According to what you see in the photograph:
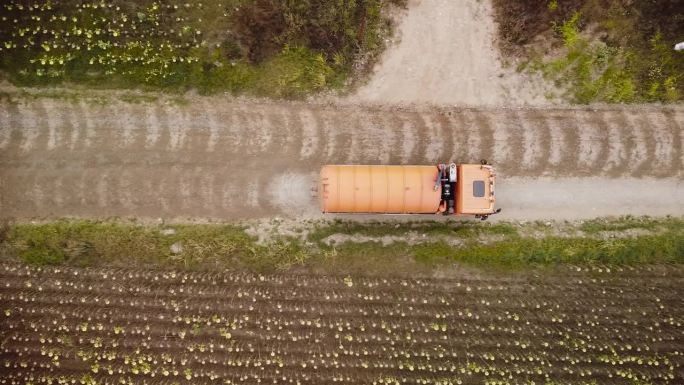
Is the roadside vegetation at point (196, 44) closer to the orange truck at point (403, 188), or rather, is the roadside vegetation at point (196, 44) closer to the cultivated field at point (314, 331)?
the orange truck at point (403, 188)

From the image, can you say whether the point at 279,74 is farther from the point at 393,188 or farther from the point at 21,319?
the point at 21,319

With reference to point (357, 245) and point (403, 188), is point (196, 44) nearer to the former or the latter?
point (403, 188)

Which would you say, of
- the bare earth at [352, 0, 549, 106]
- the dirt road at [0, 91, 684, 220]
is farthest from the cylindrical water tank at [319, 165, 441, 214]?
the bare earth at [352, 0, 549, 106]

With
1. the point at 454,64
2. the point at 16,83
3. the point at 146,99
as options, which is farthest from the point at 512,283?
the point at 16,83

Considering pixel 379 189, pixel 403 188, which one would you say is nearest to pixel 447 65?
pixel 403 188

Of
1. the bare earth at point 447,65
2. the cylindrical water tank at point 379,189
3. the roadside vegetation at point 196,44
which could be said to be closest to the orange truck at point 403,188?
the cylindrical water tank at point 379,189

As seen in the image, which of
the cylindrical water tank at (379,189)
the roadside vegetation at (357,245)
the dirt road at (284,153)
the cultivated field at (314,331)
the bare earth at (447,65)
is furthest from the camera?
the bare earth at (447,65)
